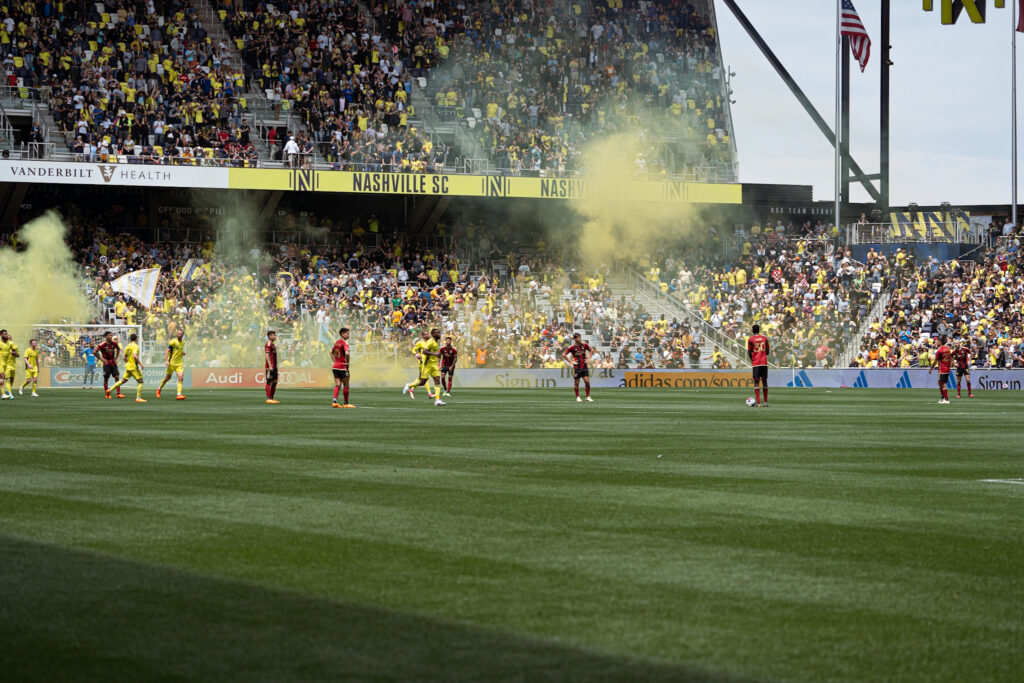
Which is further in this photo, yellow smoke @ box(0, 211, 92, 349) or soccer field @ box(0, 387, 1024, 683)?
yellow smoke @ box(0, 211, 92, 349)

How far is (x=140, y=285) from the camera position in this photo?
44344 millimetres

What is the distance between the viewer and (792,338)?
47750mm

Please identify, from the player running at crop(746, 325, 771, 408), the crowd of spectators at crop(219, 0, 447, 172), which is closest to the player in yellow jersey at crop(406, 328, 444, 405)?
the player running at crop(746, 325, 771, 408)

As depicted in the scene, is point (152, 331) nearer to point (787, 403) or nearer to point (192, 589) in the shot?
point (787, 403)

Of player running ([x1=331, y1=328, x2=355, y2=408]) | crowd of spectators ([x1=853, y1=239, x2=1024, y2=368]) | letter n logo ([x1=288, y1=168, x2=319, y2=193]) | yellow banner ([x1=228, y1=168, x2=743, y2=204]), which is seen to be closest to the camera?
player running ([x1=331, y1=328, x2=355, y2=408])

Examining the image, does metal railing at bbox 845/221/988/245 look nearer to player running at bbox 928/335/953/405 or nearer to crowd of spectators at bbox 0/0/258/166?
player running at bbox 928/335/953/405

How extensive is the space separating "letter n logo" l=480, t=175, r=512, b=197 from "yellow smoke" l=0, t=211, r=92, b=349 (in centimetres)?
1586

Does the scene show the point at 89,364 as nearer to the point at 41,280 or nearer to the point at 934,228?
the point at 41,280

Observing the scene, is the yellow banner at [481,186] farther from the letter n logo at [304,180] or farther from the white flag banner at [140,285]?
the white flag banner at [140,285]

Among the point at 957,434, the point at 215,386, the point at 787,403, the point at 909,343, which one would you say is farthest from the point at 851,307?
the point at 957,434

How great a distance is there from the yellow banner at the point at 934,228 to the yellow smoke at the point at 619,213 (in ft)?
30.3

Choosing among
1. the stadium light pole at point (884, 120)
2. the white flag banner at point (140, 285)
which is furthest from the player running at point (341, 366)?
the stadium light pole at point (884, 120)

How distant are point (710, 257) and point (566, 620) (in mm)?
49837

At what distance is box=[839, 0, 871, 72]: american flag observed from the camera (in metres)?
52.5
